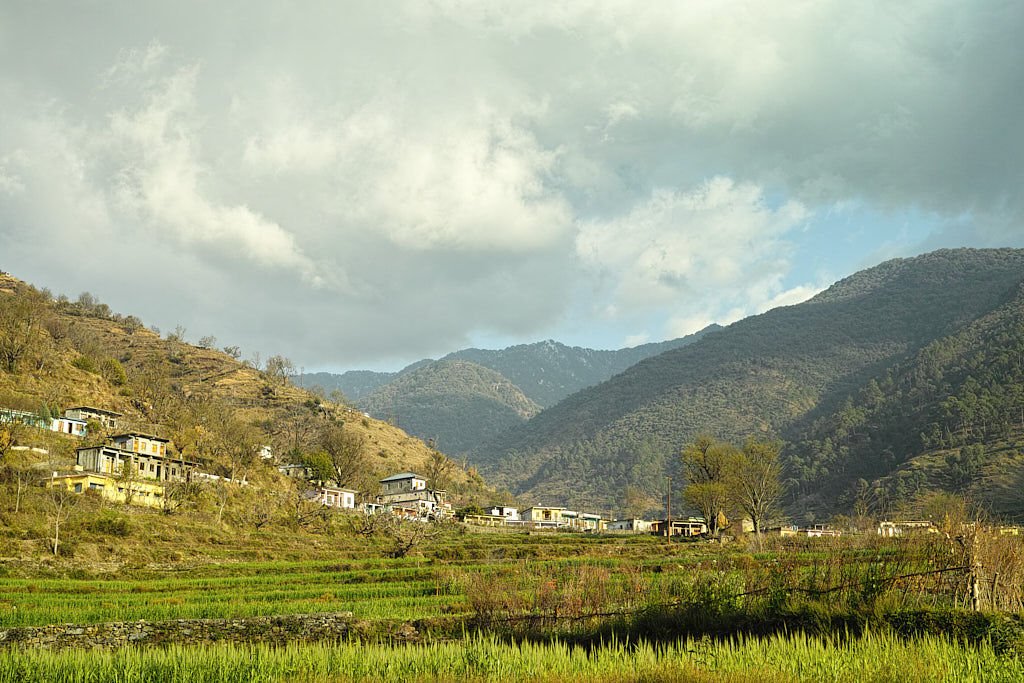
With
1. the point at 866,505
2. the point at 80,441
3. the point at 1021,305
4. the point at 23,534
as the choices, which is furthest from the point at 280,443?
the point at 1021,305

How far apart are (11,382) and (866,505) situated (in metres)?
125

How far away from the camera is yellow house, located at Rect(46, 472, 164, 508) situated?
191ft

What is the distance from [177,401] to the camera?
104 meters

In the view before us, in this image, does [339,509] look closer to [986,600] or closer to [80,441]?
[80,441]

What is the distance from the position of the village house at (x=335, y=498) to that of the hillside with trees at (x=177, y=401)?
389 cm

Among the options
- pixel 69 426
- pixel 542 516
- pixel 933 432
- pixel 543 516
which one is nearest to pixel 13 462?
pixel 69 426

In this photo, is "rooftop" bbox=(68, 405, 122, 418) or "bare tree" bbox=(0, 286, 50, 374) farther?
"bare tree" bbox=(0, 286, 50, 374)

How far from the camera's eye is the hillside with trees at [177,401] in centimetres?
8212

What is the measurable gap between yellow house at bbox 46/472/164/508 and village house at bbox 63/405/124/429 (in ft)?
56.8

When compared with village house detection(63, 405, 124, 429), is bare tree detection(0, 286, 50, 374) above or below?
above

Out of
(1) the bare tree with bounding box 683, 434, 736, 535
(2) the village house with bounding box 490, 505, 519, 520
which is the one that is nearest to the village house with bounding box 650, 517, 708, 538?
(1) the bare tree with bounding box 683, 434, 736, 535

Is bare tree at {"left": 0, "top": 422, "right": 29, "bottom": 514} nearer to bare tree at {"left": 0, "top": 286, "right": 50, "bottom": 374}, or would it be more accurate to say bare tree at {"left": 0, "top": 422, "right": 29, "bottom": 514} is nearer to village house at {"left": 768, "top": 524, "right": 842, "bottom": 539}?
bare tree at {"left": 0, "top": 286, "right": 50, "bottom": 374}

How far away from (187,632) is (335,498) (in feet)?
230

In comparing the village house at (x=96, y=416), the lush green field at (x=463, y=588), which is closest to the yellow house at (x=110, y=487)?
the lush green field at (x=463, y=588)
